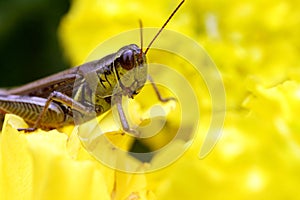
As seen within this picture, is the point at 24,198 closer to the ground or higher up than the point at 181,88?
closer to the ground

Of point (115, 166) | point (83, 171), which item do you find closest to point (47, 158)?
point (83, 171)

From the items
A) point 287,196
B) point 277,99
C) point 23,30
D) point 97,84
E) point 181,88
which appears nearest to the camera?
point 287,196

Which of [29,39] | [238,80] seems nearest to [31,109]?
[238,80]

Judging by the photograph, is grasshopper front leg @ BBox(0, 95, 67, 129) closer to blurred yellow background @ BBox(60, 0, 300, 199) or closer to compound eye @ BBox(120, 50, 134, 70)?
compound eye @ BBox(120, 50, 134, 70)

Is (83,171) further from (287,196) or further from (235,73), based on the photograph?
(235,73)

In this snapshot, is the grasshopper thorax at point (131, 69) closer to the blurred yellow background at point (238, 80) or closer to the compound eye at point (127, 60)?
the compound eye at point (127, 60)

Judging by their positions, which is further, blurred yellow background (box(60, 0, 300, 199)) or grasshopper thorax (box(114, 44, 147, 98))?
grasshopper thorax (box(114, 44, 147, 98))

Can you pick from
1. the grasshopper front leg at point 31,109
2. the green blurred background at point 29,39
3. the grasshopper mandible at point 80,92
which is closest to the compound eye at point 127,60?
the grasshopper mandible at point 80,92

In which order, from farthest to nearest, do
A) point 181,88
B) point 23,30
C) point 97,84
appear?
point 23,30, point 181,88, point 97,84

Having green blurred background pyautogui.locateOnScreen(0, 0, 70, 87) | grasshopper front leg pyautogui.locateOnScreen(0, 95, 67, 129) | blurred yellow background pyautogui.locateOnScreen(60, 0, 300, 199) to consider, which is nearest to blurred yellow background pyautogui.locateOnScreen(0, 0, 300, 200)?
blurred yellow background pyautogui.locateOnScreen(60, 0, 300, 199)
